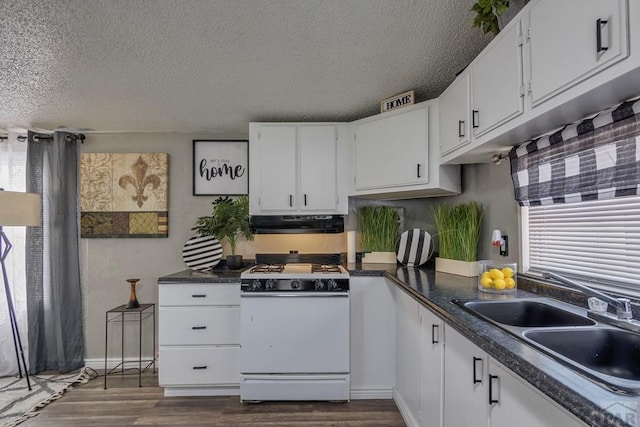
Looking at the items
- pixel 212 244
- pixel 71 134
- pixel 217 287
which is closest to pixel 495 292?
pixel 217 287

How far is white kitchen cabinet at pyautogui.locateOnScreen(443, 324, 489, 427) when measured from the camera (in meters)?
1.28

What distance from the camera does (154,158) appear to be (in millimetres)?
3404

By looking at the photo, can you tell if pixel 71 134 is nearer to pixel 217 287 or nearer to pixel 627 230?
pixel 217 287

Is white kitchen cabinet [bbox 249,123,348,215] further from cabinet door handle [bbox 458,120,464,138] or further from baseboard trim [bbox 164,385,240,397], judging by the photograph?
baseboard trim [bbox 164,385,240,397]

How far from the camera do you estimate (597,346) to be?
122cm

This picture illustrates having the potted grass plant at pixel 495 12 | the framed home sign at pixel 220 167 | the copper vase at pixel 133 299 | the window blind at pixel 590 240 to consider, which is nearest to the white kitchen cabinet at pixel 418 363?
the window blind at pixel 590 240

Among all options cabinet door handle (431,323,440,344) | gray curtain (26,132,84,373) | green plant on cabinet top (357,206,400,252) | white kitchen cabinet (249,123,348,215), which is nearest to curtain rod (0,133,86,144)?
gray curtain (26,132,84,373)

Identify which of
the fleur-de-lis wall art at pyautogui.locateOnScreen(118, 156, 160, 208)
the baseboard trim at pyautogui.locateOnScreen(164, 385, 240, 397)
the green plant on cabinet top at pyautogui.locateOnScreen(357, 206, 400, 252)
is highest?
the fleur-de-lis wall art at pyautogui.locateOnScreen(118, 156, 160, 208)

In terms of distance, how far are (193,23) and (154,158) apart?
78.6 inches

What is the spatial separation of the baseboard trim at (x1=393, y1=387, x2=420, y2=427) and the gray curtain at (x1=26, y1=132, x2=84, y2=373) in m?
2.89

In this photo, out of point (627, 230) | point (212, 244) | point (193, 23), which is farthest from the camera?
point (212, 244)

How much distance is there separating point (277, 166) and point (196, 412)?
1981 millimetres

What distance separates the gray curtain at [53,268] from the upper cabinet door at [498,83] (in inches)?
139

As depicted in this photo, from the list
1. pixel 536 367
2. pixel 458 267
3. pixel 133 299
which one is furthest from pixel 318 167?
pixel 536 367
